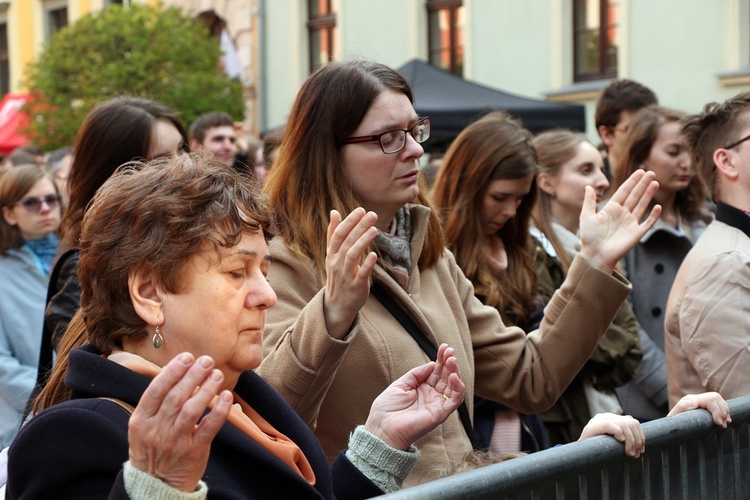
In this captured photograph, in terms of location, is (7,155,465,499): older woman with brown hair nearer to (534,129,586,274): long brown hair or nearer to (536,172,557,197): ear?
(534,129,586,274): long brown hair

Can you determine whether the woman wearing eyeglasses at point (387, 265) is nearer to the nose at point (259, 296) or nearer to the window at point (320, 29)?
the nose at point (259, 296)

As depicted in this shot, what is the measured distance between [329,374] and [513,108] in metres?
8.17

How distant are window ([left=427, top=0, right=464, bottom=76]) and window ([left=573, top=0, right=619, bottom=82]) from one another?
2.09m

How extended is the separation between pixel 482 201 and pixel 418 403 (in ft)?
6.67

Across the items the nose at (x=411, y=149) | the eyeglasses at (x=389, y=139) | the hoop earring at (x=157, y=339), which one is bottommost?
the hoop earring at (x=157, y=339)

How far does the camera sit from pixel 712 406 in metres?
2.62

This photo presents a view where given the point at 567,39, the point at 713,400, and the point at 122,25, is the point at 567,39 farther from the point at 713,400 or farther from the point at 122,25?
the point at 713,400

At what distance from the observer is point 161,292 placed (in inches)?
82.6

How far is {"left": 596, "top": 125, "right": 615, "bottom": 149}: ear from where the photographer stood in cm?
655

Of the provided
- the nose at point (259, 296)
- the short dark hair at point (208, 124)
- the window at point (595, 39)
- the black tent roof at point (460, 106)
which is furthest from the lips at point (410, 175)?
the window at point (595, 39)

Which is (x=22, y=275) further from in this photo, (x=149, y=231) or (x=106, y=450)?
(x=106, y=450)

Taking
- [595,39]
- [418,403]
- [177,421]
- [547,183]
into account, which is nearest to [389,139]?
[418,403]

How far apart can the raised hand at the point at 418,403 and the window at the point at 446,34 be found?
13.9m

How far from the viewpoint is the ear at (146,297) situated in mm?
2088
